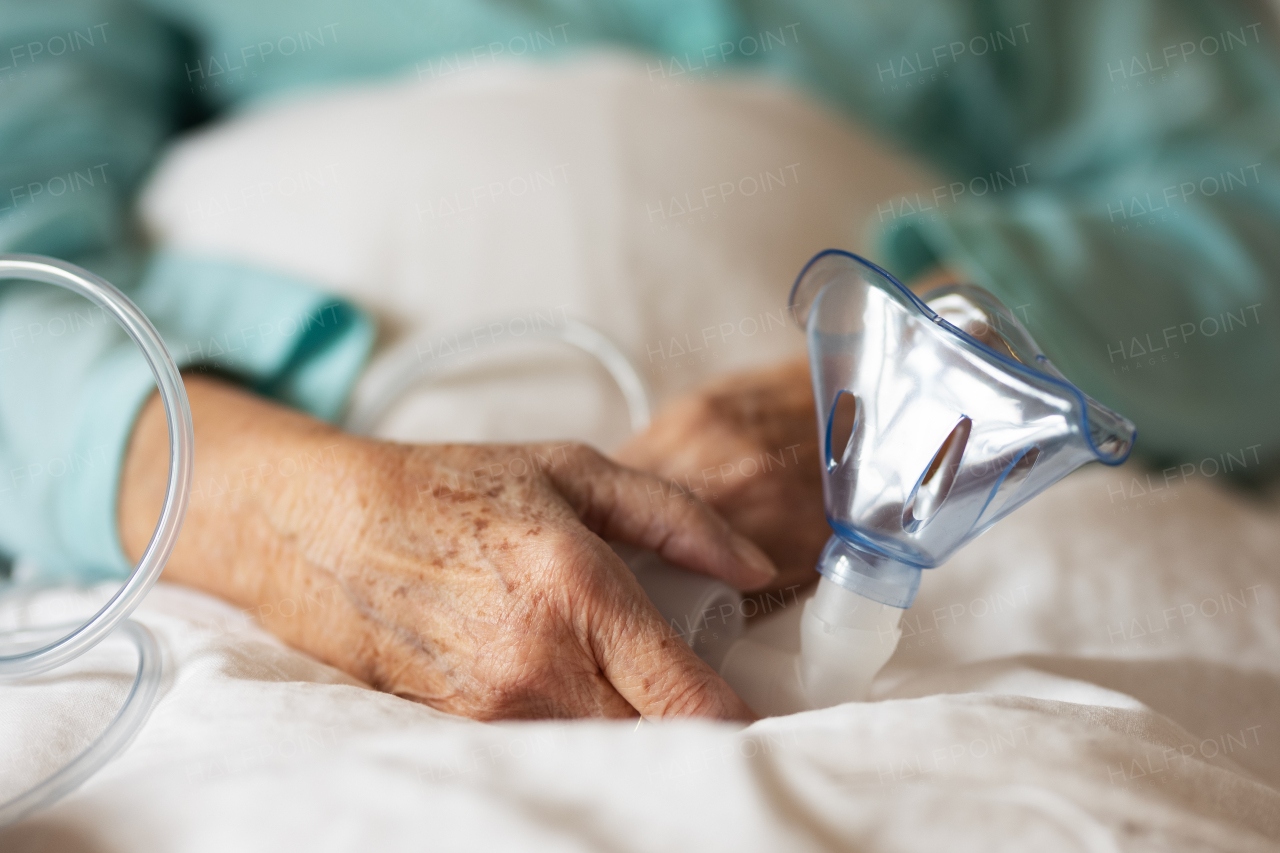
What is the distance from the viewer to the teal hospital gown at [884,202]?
66cm

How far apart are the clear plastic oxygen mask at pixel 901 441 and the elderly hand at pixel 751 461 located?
16cm

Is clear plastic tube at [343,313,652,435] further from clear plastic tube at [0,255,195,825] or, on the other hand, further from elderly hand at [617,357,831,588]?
clear plastic tube at [0,255,195,825]

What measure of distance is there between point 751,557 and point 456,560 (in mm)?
166

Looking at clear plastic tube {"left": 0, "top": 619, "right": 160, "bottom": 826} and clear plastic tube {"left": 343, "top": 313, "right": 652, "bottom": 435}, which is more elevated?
clear plastic tube {"left": 343, "top": 313, "right": 652, "bottom": 435}

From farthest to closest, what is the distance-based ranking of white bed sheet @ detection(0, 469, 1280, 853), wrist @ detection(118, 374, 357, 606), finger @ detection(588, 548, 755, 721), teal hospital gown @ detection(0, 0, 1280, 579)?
teal hospital gown @ detection(0, 0, 1280, 579)
wrist @ detection(118, 374, 357, 606)
finger @ detection(588, 548, 755, 721)
white bed sheet @ detection(0, 469, 1280, 853)

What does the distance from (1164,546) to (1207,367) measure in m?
0.27

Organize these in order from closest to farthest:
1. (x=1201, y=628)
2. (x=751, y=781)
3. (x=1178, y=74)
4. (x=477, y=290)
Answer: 1. (x=751, y=781)
2. (x=1201, y=628)
3. (x=477, y=290)
4. (x=1178, y=74)

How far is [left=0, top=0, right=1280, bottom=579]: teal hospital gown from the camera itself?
2.15 feet

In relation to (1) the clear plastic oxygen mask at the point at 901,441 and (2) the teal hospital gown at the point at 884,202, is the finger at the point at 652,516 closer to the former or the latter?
(1) the clear plastic oxygen mask at the point at 901,441

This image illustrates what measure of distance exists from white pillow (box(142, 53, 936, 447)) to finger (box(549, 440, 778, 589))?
18 centimetres

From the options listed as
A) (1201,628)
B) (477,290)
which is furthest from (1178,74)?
(477,290)

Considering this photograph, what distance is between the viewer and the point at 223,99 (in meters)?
1.03

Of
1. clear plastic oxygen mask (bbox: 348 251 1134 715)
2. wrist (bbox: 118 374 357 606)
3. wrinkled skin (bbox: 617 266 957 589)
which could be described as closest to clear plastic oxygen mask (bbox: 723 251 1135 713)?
clear plastic oxygen mask (bbox: 348 251 1134 715)

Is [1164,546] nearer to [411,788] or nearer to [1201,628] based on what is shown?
[1201,628]
